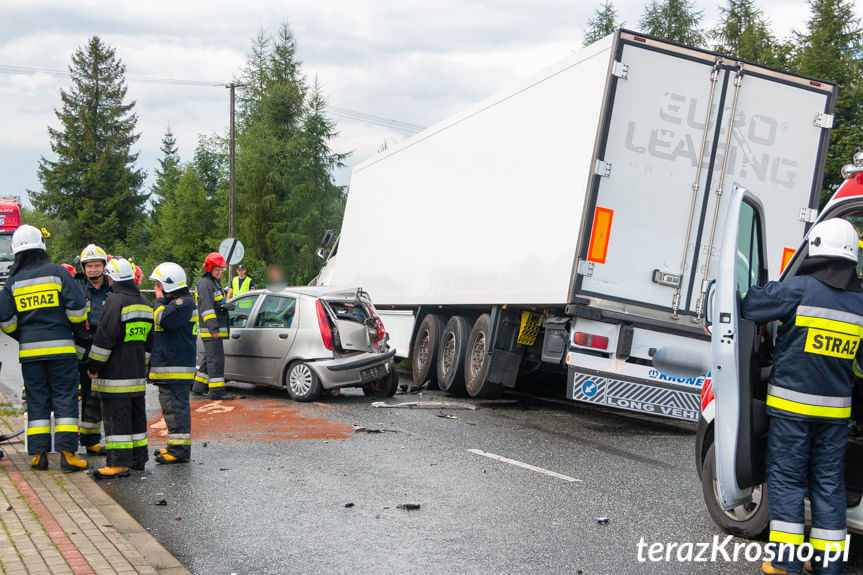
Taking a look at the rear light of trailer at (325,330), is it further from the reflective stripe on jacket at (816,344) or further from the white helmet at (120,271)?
the reflective stripe on jacket at (816,344)

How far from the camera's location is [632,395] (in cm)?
970

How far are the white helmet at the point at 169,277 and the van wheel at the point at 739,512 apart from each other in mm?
4430

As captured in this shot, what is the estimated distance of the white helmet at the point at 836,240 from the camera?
15.4ft

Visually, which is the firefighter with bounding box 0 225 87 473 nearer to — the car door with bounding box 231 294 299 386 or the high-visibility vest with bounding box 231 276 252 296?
the car door with bounding box 231 294 299 386

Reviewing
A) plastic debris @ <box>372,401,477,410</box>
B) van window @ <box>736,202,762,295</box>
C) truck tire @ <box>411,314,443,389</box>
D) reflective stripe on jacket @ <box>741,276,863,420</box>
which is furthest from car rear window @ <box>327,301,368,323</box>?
reflective stripe on jacket @ <box>741,276,863,420</box>

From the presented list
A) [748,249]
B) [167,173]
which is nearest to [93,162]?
[167,173]

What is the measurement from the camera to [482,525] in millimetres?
5805

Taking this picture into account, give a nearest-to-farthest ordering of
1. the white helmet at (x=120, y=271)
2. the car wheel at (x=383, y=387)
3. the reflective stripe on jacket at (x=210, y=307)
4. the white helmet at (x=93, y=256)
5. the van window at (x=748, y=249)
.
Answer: the van window at (x=748, y=249), the white helmet at (x=120, y=271), the white helmet at (x=93, y=256), the reflective stripe on jacket at (x=210, y=307), the car wheel at (x=383, y=387)

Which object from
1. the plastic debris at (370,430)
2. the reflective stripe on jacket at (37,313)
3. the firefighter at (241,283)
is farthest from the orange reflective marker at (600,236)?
the firefighter at (241,283)

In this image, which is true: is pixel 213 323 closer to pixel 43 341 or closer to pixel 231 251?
pixel 43 341

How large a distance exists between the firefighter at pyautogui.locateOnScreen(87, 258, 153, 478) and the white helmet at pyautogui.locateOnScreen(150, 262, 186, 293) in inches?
10.0

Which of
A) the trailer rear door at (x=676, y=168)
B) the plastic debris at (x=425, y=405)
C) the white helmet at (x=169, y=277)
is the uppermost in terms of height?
the trailer rear door at (x=676, y=168)

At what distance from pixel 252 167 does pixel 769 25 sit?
74.9ft

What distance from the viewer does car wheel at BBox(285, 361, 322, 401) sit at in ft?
37.9
